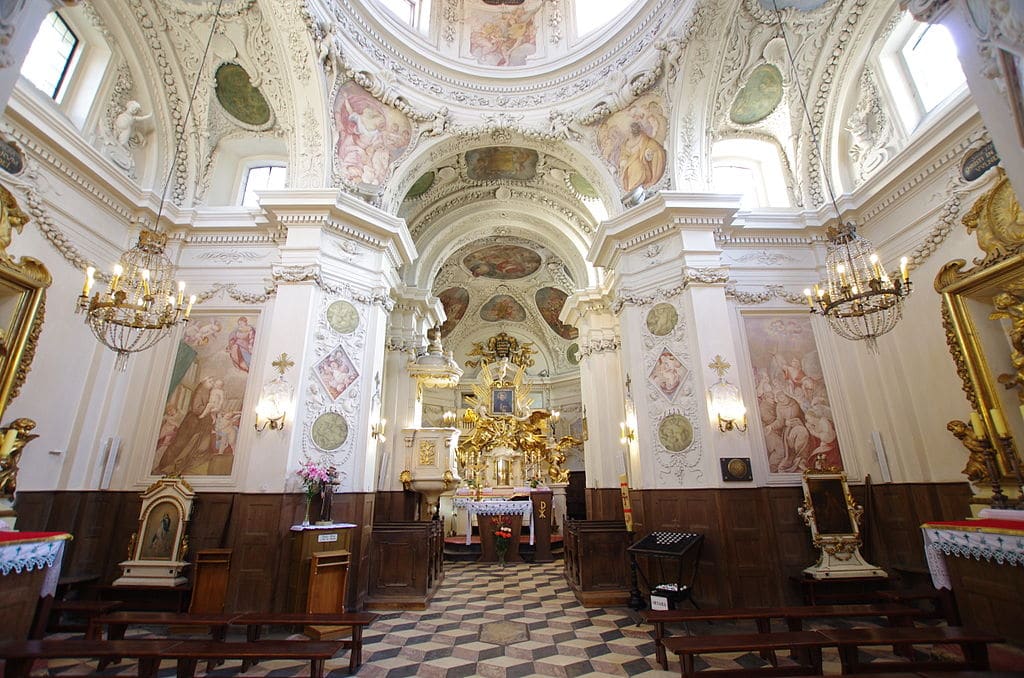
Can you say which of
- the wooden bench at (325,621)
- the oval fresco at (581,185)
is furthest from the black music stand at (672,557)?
the oval fresco at (581,185)

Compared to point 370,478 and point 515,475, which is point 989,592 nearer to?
point 370,478

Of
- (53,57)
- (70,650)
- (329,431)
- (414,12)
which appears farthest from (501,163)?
(70,650)

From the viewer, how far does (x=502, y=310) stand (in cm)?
2092

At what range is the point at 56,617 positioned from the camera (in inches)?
221

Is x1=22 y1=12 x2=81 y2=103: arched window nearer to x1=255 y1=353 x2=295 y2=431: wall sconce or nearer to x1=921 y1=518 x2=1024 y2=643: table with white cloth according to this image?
x1=255 y1=353 x2=295 y2=431: wall sconce

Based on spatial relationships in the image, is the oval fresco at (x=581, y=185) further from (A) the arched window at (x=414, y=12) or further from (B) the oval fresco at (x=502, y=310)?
(B) the oval fresco at (x=502, y=310)

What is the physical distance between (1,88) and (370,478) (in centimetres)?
669

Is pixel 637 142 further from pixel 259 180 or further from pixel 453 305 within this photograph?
pixel 453 305

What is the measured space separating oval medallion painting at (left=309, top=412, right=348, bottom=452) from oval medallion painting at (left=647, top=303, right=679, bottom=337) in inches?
223

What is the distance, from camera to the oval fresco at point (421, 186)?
11.2 m

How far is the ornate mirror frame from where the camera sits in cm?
564

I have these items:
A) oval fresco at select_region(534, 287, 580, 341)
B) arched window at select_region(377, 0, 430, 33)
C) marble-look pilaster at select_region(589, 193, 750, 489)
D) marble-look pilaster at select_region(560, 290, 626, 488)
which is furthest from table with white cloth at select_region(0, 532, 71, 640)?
oval fresco at select_region(534, 287, 580, 341)

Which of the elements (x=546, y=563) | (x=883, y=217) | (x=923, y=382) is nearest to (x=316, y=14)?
(x=883, y=217)

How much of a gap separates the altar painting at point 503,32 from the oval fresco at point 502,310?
10355 millimetres
